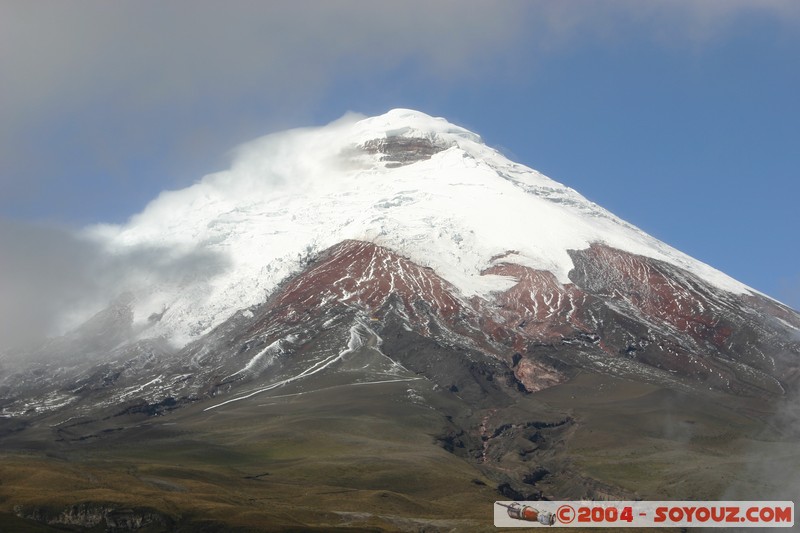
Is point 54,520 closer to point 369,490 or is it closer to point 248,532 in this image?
point 248,532

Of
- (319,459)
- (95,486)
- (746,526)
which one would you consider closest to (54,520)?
(95,486)

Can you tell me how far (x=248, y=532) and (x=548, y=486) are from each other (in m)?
81.8

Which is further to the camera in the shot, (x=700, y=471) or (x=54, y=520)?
(x=700, y=471)

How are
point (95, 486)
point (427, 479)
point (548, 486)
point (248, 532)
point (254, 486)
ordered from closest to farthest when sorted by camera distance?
point (248, 532) < point (95, 486) < point (254, 486) < point (427, 479) < point (548, 486)

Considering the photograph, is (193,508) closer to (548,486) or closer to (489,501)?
(489,501)

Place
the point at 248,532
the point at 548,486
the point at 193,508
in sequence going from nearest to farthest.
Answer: the point at 248,532, the point at 193,508, the point at 548,486

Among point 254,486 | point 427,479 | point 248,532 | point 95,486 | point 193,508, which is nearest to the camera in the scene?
point 248,532

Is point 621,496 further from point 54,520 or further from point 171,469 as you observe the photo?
point 54,520

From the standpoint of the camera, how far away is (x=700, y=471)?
176 meters

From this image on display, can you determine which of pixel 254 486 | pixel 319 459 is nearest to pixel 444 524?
pixel 254 486

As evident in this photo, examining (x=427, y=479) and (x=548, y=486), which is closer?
(x=427, y=479)

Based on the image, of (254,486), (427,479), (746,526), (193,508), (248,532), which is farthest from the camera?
(427,479)

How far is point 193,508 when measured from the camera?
137m

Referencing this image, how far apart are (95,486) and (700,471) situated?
Answer: 321ft
